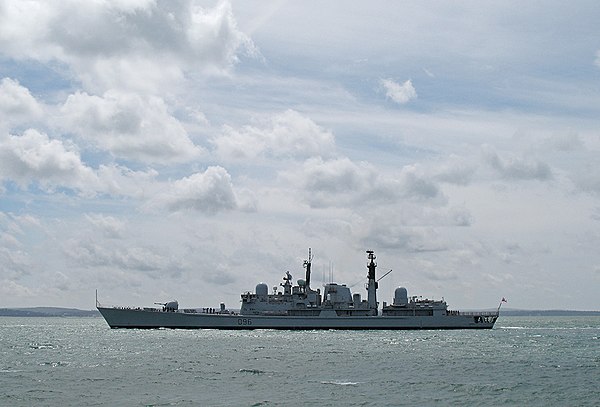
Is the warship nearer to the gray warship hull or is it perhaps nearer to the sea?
the gray warship hull

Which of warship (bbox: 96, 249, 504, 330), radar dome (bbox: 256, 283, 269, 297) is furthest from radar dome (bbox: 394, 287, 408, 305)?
radar dome (bbox: 256, 283, 269, 297)

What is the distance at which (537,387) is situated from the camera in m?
47.1

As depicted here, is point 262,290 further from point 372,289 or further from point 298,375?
point 298,375

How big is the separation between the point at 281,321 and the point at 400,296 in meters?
20.0

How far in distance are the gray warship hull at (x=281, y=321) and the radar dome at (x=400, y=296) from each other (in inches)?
150

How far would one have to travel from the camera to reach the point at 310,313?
11056 centimetres

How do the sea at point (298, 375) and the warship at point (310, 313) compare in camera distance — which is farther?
the warship at point (310, 313)

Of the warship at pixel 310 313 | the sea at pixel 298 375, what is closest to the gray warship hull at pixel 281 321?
the warship at pixel 310 313

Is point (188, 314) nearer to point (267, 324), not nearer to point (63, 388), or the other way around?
point (267, 324)

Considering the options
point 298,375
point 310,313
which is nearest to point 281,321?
point 310,313

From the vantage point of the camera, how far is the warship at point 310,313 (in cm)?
11006

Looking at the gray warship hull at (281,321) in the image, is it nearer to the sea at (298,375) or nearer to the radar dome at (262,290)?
the radar dome at (262,290)

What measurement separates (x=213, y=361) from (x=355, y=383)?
17.7 m

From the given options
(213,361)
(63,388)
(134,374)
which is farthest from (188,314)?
(63,388)
